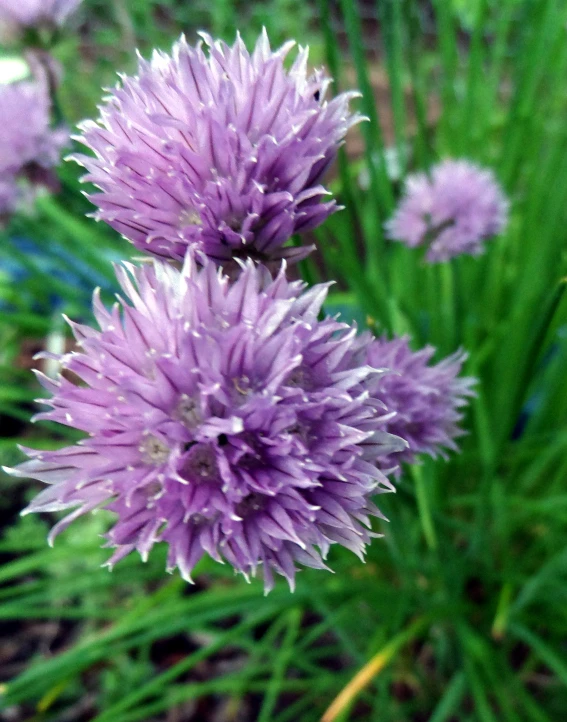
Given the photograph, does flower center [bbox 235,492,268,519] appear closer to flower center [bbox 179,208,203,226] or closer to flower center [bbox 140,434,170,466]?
flower center [bbox 140,434,170,466]

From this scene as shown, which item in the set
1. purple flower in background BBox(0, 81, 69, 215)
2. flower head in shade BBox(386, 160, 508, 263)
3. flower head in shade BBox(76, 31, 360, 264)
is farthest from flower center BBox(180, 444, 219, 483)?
purple flower in background BBox(0, 81, 69, 215)

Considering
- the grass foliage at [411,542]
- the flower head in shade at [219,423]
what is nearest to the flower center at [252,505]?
the flower head in shade at [219,423]

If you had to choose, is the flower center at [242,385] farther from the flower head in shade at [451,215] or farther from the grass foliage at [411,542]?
the flower head in shade at [451,215]

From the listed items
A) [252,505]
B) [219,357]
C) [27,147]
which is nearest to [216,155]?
[219,357]

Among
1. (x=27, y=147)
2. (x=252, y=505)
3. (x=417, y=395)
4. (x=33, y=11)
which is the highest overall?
(x=33, y=11)

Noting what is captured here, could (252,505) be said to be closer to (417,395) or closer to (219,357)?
(219,357)

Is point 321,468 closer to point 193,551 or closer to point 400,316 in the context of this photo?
point 193,551
